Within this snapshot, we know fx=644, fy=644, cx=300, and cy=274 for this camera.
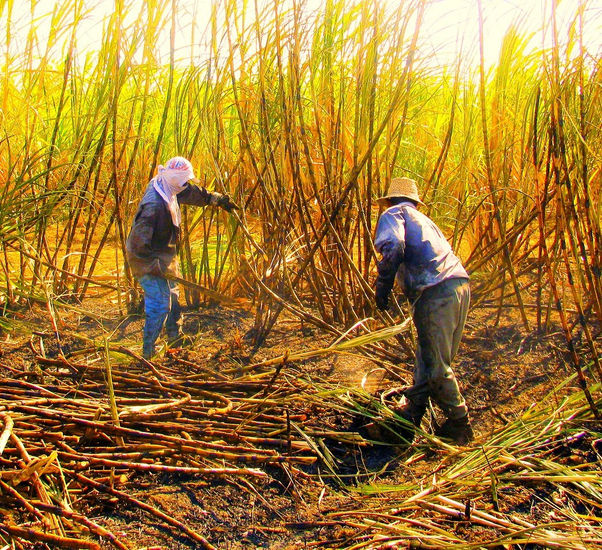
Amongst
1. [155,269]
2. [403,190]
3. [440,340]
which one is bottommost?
[440,340]

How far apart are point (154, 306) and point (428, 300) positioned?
6.32 feet

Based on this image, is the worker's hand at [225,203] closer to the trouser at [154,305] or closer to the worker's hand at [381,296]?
the trouser at [154,305]

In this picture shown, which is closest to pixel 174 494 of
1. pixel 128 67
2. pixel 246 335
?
pixel 246 335

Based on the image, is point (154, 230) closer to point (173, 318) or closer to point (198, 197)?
point (198, 197)

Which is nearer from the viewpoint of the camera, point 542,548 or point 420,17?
point 542,548

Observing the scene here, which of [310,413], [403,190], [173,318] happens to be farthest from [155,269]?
[403,190]

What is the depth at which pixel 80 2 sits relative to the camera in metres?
3.91

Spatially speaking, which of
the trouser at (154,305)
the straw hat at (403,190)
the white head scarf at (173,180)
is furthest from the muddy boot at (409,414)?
the white head scarf at (173,180)

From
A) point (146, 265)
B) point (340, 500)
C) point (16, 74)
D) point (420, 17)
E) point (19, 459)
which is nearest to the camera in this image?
point (19, 459)

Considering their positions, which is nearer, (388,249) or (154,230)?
(388,249)

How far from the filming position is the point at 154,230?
4156 millimetres

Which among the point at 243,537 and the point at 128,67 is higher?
the point at 128,67

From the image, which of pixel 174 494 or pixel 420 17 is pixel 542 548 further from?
pixel 420 17

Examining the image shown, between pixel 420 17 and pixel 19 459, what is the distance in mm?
2760
